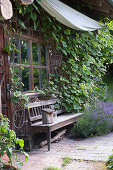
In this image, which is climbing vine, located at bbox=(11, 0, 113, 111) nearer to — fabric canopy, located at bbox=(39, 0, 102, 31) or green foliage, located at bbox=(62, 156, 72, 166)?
fabric canopy, located at bbox=(39, 0, 102, 31)

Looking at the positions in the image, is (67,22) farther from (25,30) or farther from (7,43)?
(7,43)

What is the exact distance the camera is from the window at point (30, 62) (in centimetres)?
421

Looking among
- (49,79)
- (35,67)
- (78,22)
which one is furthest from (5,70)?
(78,22)

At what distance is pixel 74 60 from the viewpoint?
5.89 meters

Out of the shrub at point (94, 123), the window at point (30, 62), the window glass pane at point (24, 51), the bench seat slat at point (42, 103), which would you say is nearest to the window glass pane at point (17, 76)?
the window at point (30, 62)

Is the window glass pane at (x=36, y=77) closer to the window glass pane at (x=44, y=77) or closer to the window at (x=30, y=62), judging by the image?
the window at (x=30, y=62)

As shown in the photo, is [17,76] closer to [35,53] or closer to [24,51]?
[24,51]

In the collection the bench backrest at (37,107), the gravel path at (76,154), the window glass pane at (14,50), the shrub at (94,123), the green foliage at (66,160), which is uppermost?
the window glass pane at (14,50)

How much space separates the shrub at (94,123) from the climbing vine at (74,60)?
408 millimetres

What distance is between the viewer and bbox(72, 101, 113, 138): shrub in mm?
4832

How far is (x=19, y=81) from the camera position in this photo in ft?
13.8

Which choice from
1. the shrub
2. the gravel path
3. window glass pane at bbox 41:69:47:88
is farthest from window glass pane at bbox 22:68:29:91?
the shrub

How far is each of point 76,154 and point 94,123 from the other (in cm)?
141

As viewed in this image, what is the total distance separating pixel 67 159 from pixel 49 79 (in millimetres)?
2199
